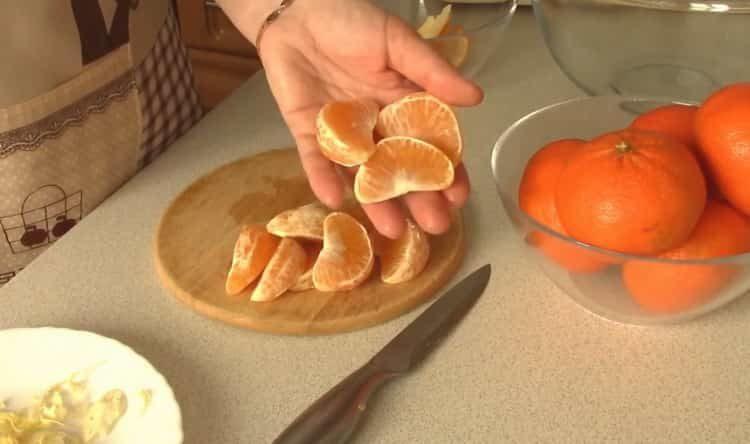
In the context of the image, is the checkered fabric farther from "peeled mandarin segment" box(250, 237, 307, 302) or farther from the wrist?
"peeled mandarin segment" box(250, 237, 307, 302)

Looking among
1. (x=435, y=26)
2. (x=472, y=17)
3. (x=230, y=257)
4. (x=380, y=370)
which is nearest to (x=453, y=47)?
(x=435, y=26)

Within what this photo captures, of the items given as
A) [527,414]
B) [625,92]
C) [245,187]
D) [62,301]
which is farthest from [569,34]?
[62,301]

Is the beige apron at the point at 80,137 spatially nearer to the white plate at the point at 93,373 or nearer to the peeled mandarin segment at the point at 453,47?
the white plate at the point at 93,373

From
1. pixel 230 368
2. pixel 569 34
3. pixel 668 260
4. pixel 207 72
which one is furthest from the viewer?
pixel 207 72

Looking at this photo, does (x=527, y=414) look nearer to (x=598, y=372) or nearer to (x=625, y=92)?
(x=598, y=372)

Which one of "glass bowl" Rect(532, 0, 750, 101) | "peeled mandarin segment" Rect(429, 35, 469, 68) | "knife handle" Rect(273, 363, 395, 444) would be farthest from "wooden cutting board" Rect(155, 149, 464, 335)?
"glass bowl" Rect(532, 0, 750, 101)

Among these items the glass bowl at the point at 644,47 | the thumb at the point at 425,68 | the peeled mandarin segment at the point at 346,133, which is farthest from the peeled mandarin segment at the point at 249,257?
the glass bowl at the point at 644,47
